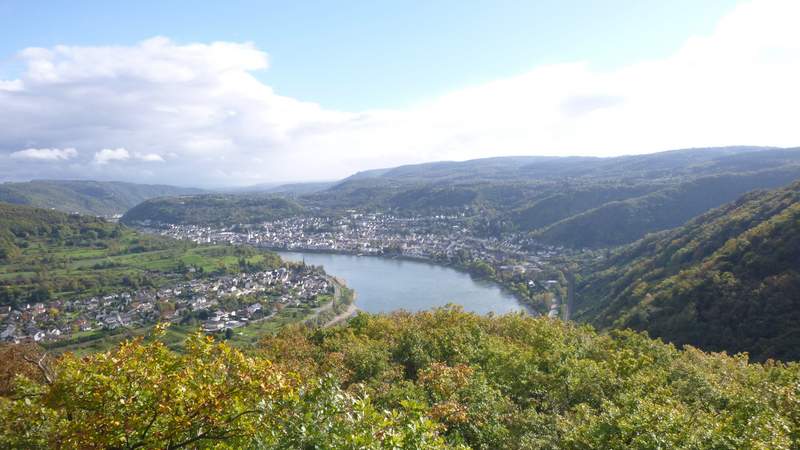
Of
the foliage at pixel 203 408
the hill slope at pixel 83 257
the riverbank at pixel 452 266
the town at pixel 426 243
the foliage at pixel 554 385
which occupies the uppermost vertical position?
the foliage at pixel 203 408

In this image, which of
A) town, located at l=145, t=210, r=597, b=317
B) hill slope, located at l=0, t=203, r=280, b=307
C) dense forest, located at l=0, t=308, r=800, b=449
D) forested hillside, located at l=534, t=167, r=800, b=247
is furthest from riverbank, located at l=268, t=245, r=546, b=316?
dense forest, located at l=0, t=308, r=800, b=449

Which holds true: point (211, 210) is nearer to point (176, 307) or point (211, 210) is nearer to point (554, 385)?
point (176, 307)

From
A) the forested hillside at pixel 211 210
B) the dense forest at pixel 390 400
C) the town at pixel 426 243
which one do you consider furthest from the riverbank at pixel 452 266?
the forested hillside at pixel 211 210

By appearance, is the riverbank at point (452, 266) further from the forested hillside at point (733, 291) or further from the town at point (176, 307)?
the town at point (176, 307)

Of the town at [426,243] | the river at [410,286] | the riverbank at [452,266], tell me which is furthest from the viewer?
the town at [426,243]

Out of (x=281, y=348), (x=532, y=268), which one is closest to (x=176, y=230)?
(x=532, y=268)

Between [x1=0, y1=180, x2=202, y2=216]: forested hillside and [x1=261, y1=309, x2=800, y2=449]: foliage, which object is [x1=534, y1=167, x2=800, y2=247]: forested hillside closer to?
[x1=261, y1=309, x2=800, y2=449]: foliage

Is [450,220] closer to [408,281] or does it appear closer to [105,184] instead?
[408,281]
